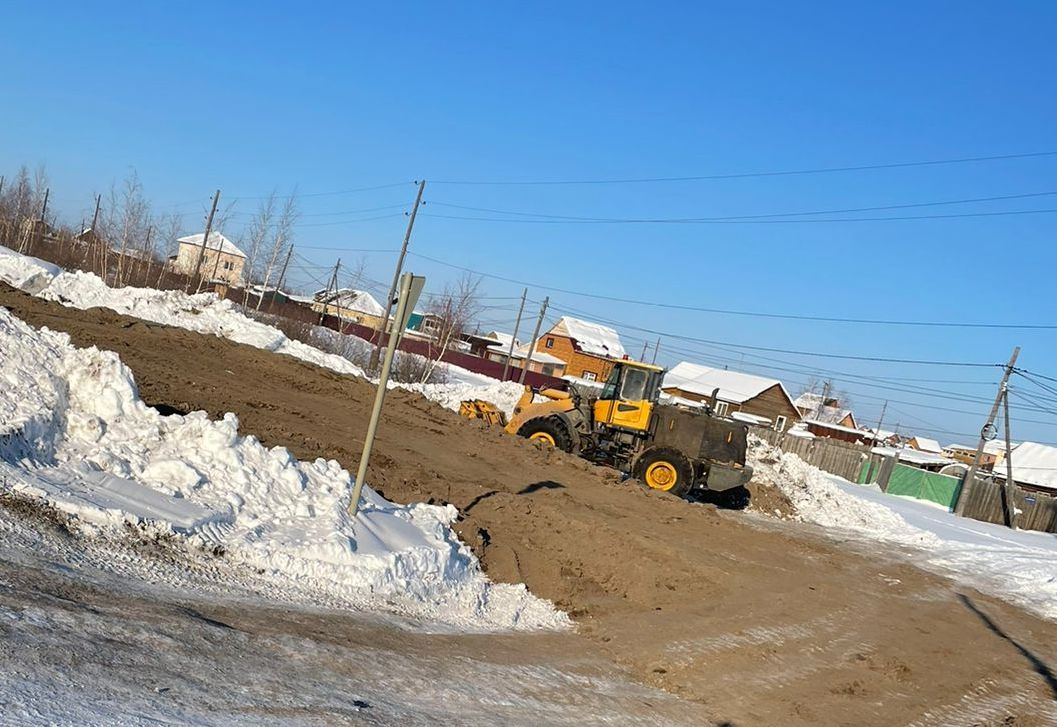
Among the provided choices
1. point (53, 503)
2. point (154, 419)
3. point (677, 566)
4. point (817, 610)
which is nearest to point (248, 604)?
point (53, 503)

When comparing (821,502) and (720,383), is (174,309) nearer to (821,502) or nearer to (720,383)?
(821,502)

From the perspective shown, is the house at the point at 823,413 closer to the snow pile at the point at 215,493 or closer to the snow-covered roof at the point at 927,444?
the snow-covered roof at the point at 927,444

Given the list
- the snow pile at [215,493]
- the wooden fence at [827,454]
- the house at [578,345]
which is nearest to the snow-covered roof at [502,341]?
the house at [578,345]

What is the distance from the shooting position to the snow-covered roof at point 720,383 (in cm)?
7431

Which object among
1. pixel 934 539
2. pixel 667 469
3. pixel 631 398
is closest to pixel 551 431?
pixel 631 398

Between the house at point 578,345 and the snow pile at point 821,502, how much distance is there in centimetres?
5499

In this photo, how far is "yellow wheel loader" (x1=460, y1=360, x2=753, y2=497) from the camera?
21172 millimetres

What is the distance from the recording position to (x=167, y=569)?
7328 mm

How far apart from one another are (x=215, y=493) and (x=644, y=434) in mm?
14436

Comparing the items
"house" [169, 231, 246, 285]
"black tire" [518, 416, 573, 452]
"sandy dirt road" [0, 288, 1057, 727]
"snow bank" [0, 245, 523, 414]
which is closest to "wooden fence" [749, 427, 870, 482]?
"snow bank" [0, 245, 523, 414]

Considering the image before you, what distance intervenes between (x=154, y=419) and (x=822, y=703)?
742cm

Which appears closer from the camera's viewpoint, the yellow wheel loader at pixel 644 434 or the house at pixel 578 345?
the yellow wheel loader at pixel 644 434

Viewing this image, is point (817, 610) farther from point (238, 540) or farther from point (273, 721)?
point (273, 721)

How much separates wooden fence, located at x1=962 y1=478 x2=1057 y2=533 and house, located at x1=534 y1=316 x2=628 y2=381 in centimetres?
4455
